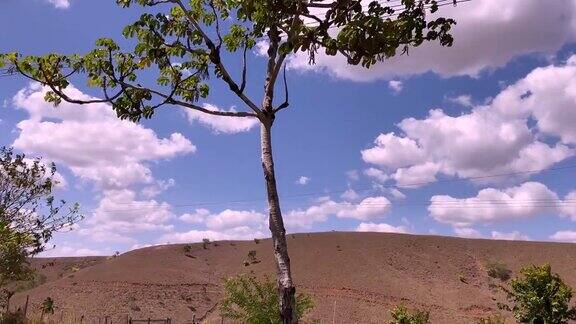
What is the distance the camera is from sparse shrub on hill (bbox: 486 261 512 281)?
81.1 m

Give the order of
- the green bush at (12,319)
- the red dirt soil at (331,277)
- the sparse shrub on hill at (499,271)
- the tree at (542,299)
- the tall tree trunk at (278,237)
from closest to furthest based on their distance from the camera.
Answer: the tall tree trunk at (278,237) < the green bush at (12,319) < the tree at (542,299) < the red dirt soil at (331,277) < the sparse shrub on hill at (499,271)

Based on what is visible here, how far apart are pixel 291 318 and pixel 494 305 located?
68.3 m

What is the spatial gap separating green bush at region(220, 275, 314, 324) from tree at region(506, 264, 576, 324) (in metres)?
12.1

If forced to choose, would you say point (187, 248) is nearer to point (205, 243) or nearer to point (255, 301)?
point (205, 243)

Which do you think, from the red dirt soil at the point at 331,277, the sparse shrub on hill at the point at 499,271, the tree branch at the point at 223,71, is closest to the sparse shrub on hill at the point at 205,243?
the red dirt soil at the point at 331,277

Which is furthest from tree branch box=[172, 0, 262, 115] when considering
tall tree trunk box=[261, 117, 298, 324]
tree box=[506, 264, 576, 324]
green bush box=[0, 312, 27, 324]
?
tree box=[506, 264, 576, 324]

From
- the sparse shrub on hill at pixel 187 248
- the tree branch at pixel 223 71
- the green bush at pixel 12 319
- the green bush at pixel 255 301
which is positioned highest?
the sparse shrub on hill at pixel 187 248

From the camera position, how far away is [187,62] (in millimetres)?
11297

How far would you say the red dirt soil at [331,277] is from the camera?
2513 inches

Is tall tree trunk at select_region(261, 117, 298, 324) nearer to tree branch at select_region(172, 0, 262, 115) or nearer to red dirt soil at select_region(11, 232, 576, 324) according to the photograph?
tree branch at select_region(172, 0, 262, 115)

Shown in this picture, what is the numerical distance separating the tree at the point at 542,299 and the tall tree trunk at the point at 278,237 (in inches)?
1004

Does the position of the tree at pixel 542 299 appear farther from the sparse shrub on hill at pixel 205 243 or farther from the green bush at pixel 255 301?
the sparse shrub on hill at pixel 205 243

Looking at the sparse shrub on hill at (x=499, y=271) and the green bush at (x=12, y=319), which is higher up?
the sparse shrub on hill at (x=499, y=271)

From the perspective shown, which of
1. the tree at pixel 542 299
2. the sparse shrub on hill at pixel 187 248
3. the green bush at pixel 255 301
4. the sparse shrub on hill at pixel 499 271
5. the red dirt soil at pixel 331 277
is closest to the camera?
the green bush at pixel 255 301
